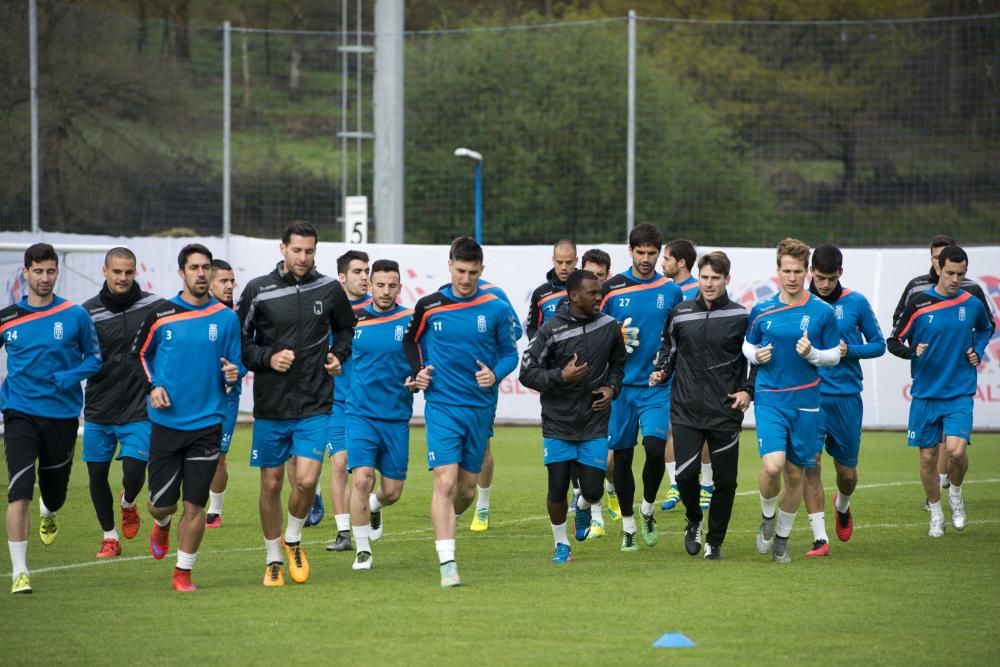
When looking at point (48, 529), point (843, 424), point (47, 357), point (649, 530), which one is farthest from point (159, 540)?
point (843, 424)

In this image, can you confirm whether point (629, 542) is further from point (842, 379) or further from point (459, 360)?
point (459, 360)

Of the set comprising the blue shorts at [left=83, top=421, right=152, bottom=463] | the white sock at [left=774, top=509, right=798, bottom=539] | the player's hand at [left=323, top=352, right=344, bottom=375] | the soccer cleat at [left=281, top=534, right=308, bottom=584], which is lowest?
the soccer cleat at [left=281, top=534, right=308, bottom=584]

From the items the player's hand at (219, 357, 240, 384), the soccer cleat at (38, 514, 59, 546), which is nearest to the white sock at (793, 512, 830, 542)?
the player's hand at (219, 357, 240, 384)

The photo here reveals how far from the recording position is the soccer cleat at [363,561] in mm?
10398

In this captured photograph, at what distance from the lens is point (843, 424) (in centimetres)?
1141

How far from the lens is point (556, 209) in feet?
99.0

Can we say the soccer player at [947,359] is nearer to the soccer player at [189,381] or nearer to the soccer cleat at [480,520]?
the soccer cleat at [480,520]

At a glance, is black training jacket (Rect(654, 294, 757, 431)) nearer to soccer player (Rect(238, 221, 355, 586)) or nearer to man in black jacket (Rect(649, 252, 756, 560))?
man in black jacket (Rect(649, 252, 756, 560))

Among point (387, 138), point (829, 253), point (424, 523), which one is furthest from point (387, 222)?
point (829, 253)

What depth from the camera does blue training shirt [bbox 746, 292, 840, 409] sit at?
411 inches

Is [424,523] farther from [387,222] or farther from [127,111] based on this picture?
[127,111]

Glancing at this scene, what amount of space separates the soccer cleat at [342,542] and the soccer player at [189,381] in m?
2.13

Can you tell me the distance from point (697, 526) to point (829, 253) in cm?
231

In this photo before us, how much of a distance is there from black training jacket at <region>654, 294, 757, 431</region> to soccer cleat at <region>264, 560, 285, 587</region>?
3058mm
